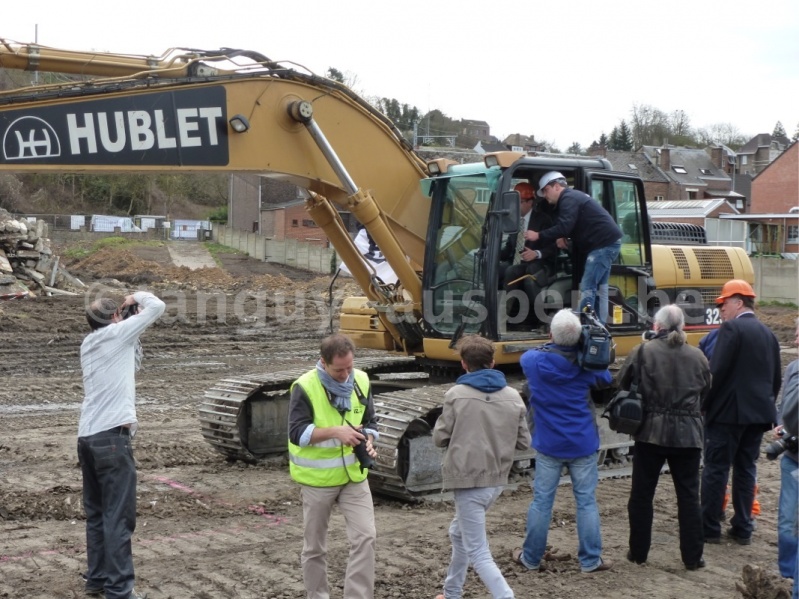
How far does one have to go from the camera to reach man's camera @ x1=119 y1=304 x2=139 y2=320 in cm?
606

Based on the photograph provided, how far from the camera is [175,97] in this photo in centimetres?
714

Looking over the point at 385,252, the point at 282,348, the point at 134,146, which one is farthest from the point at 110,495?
the point at 282,348

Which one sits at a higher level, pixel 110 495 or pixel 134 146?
pixel 134 146

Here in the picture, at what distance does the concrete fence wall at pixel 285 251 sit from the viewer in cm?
4224

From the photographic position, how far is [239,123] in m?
7.53

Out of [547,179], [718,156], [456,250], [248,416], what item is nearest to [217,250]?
[248,416]

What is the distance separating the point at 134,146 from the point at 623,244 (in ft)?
15.6

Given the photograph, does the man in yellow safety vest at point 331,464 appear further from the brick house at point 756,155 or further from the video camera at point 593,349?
the brick house at point 756,155

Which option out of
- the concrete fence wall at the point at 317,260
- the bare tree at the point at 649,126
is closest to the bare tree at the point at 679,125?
the bare tree at the point at 649,126

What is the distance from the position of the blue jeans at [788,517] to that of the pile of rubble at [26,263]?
69.3 feet

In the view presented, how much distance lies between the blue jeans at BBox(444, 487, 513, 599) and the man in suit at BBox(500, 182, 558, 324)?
303 cm

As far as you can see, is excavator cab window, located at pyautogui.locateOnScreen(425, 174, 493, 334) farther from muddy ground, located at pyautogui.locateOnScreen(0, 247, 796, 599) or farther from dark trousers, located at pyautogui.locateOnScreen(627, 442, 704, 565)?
dark trousers, located at pyautogui.locateOnScreen(627, 442, 704, 565)

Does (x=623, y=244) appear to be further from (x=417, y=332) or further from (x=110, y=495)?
(x=110, y=495)

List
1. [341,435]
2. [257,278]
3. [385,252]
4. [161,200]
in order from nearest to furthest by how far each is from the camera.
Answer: [341,435], [385,252], [257,278], [161,200]
